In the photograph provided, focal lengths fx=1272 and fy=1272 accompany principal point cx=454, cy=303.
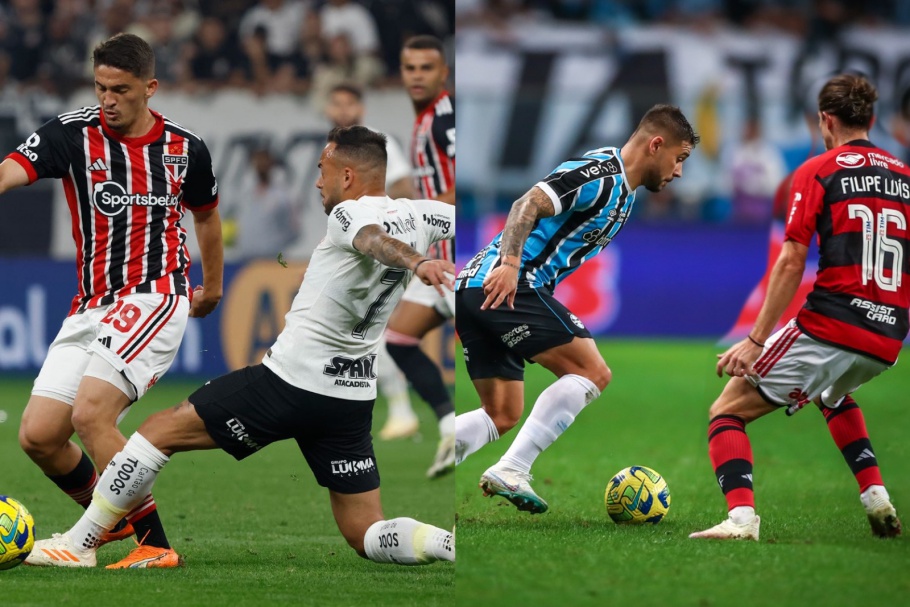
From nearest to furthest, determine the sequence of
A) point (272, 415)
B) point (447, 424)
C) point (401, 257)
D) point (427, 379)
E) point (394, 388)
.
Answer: point (401, 257)
point (272, 415)
point (447, 424)
point (427, 379)
point (394, 388)

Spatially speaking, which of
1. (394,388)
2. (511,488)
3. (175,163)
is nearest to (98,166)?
(175,163)

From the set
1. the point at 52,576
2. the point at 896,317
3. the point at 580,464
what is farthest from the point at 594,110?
the point at 52,576

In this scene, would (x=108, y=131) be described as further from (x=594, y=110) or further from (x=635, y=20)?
(x=635, y=20)

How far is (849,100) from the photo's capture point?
5.50 m

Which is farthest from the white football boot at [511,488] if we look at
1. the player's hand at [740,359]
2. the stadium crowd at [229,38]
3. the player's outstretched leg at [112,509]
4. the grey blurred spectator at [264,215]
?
the stadium crowd at [229,38]

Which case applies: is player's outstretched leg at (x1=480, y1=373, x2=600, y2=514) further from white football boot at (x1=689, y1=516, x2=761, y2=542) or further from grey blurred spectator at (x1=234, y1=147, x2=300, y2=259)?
grey blurred spectator at (x1=234, y1=147, x2=300, y2=259)

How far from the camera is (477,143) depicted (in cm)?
1927

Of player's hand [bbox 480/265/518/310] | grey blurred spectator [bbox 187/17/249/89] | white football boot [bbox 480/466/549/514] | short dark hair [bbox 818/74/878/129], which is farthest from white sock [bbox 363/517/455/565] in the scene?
grey blurred spectator [bbox 187/17/249/89]

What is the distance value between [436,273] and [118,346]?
175cm

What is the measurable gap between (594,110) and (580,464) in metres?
13.0

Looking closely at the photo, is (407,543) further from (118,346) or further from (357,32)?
(357,32)

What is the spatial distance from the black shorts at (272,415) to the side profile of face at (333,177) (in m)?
0.72

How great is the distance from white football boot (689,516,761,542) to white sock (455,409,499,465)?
1195 mm

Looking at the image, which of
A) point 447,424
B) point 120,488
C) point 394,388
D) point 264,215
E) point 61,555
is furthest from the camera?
point 264,215
